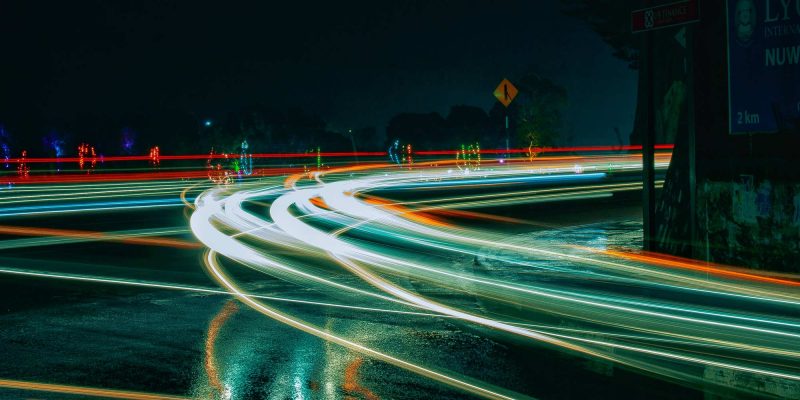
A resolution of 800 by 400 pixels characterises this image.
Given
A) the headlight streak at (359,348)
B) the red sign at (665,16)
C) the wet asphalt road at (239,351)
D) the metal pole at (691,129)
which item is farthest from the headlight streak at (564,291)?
the red sign at (665,16)

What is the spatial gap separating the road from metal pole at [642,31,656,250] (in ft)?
1.60

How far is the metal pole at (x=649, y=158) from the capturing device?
1280 centimetres

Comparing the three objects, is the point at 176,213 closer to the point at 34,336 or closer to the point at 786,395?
the point at 34,336

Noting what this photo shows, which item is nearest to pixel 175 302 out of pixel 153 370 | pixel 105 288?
pixel 105 288

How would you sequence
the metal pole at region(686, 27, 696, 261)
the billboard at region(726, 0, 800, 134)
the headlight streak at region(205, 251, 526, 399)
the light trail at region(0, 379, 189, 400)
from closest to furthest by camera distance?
the light trail at region(0, 379, 189, 400), the headlight streak at region(205, 251, 526, 399), the billboard at region(726, 0, 800, 134), the metal pole at region(686, 27, 696, 261)

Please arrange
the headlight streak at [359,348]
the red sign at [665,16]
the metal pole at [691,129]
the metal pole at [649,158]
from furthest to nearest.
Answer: the metal pole at [649,158]
the metal pole at [691,129]
the red sign at [665,16]
the headlight streak at [359,348]

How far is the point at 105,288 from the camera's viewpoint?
432 inches

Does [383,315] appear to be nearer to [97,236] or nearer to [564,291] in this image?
Result: [564,291]

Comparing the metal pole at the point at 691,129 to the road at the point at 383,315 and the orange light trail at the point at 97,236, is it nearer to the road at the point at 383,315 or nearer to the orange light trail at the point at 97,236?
the road at the point at 383,315

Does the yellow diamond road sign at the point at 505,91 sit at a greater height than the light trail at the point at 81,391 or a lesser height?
greater

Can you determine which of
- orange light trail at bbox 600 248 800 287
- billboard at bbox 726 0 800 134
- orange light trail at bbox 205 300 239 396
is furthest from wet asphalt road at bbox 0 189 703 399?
billboard at bbox 726 0 800 134

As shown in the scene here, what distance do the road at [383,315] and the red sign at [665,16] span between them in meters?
3.09

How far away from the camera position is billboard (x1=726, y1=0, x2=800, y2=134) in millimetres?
10797

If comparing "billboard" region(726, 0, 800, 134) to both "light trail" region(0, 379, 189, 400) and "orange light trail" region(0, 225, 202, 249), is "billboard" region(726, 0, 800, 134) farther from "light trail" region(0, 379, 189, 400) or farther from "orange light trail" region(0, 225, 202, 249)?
"orange light trail" region(0, 225, 202, 249)
